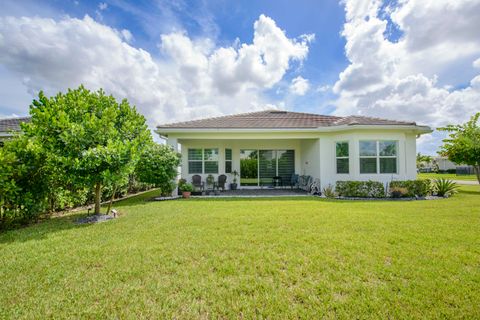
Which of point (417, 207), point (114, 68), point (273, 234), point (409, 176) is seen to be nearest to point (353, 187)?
point (417, 207)

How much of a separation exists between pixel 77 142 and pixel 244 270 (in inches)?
252

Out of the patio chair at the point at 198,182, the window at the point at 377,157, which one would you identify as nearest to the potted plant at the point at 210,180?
the patio chair at the point at 198,182

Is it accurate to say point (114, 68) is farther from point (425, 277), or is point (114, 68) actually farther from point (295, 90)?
point (425, 277)

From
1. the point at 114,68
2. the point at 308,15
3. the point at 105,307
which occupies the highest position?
the point at 308,15

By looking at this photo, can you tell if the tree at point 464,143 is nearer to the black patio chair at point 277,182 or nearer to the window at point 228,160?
the black patio chair at point 277,182

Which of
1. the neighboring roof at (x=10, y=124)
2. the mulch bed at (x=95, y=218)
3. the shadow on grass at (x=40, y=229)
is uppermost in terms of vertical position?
the neighboring roof at (x=10, y=124)

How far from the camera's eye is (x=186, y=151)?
46.5ft

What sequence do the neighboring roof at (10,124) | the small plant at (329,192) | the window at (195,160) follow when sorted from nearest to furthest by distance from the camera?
1. the small plant at (329,192)
2. the neighboring roof at (10,124)
3. the window at (195,160)

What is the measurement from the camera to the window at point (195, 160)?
1413 cm

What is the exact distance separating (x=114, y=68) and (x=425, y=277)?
16.4 metres

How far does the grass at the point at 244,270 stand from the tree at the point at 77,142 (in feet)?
5.45

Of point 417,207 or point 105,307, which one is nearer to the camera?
point 105,307

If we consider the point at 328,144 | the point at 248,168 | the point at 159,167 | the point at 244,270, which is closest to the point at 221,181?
the point at 248,168

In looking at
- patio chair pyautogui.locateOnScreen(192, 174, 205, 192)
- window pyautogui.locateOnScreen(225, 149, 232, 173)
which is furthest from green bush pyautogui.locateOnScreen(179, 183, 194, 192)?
window pyautogui.locateOnScreen(225, 149, 232, 173)
